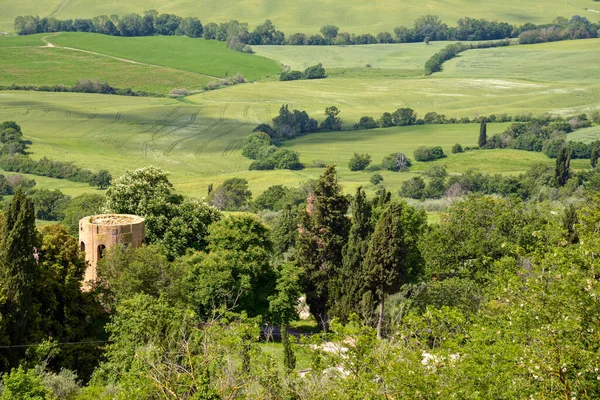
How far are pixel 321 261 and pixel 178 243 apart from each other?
8999 millimetres

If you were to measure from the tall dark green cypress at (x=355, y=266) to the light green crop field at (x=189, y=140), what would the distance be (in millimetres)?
64693

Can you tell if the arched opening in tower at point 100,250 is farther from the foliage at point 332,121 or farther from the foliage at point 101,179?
the foliage at point 332,121

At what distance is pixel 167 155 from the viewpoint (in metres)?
158

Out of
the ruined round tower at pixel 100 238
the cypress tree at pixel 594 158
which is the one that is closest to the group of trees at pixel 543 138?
the cypress tree at pixel 594 158

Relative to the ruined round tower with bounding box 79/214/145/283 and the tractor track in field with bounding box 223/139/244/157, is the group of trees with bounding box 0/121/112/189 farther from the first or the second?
the ruined round tower with bounding box 79/214/145/283

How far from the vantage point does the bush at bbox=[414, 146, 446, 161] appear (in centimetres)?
15700

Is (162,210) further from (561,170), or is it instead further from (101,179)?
(561,170)

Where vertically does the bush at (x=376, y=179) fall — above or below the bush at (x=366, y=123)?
below

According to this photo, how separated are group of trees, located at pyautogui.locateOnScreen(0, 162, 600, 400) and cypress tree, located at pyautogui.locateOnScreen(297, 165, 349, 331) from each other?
0.30ft

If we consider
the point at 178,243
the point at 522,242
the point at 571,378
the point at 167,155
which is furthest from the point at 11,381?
the point at 167,155

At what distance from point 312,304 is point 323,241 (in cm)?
412

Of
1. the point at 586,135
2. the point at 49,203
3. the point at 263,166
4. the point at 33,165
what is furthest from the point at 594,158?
the point at 33,165

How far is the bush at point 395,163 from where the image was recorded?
5994 inches

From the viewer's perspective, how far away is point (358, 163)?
15138 centimetres
